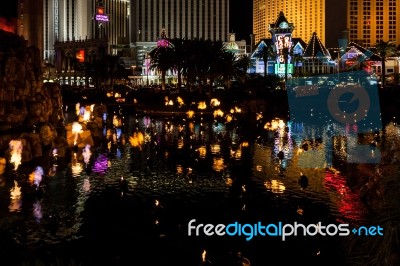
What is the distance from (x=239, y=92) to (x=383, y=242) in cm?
5721

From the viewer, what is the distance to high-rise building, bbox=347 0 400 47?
14562 cm

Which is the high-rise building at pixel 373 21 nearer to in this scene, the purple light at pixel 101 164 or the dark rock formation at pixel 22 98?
the dark rock formation at pixel 22 98

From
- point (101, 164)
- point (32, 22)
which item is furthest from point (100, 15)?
point (101, 164)

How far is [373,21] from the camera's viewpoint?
146750 mm

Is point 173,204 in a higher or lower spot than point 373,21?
lower

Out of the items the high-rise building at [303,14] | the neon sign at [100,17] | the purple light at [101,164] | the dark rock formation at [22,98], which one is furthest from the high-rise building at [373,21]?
the purple light at [101,164]

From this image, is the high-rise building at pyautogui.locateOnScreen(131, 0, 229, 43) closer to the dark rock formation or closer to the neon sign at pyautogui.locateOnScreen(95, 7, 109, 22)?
the neon sign at pyautogui.locateOnScreen(95, 7, 109, 22)

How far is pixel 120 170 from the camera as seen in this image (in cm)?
2588

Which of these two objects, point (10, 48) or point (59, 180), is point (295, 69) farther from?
point (59, 180)

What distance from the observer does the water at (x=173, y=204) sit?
14922 millimetres

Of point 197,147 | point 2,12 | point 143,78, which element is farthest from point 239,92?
point 143,78

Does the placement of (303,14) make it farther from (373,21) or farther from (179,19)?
(179,19)

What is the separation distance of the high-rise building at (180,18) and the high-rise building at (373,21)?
36825mm

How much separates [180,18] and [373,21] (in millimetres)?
53882
